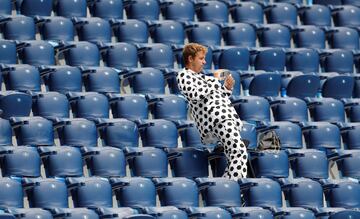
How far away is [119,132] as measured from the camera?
1136cm

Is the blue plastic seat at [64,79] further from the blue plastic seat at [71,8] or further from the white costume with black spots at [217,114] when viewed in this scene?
the blue plastic seat at [71,8]

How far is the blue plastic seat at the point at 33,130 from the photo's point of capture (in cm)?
1103

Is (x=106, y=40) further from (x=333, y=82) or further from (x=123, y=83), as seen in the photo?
(x=333, y=82)

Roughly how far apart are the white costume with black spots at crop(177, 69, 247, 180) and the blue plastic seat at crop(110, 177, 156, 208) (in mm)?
753

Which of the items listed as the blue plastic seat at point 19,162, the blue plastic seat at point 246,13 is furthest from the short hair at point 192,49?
the blue plastic seat at point 246,13

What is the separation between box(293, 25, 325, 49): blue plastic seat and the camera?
14.0 meters

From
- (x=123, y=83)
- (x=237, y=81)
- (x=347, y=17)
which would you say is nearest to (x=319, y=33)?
(x=347, y=17)

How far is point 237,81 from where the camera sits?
41.6ft

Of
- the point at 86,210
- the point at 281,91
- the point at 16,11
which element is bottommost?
the point at 86,210

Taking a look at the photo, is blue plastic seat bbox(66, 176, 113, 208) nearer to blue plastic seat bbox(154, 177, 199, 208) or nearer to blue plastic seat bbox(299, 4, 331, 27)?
blue plastic seat bbox(154, 177, 199, 208)

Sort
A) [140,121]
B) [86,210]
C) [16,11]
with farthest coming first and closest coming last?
[16,11], [140,121], [86,210]

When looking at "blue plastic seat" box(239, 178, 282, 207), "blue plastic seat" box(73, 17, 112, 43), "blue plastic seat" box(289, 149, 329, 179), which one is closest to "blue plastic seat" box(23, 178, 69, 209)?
"blue plastic seat" box(239, 178, 282, 207)

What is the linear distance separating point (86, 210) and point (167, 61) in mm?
3149

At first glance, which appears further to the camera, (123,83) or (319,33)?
(319,33)
